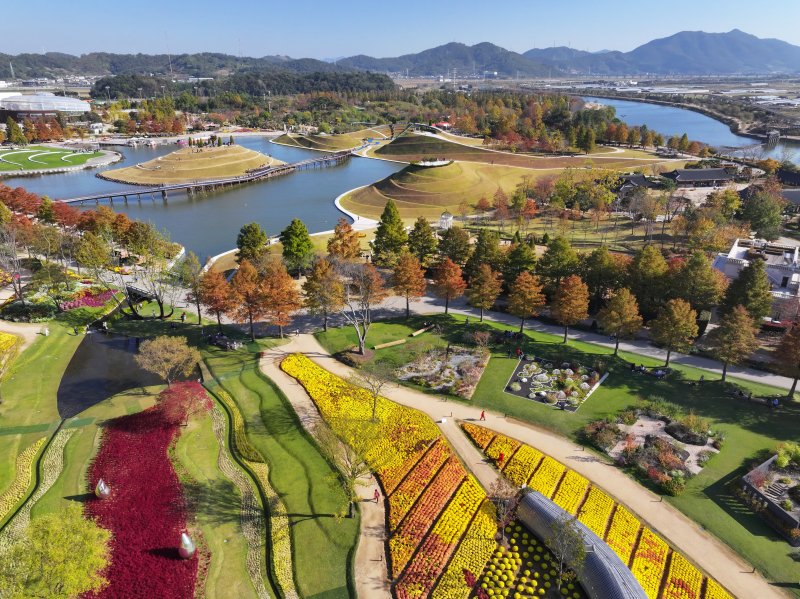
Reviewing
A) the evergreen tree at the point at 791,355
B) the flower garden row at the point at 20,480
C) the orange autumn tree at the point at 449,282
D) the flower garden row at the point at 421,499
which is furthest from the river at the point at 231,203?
the evergreen tree at the point at 791,355

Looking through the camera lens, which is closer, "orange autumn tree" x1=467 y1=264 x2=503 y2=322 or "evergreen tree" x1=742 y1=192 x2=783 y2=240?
"orange autumn tree" x1=467 y1=264 x2=503 y2=322

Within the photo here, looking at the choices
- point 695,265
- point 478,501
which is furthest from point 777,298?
point 478,501

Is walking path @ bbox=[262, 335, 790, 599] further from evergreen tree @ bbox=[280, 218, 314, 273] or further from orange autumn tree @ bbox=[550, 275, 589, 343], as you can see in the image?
evergreen tree @ bbox=[280, 218, 314, 273]

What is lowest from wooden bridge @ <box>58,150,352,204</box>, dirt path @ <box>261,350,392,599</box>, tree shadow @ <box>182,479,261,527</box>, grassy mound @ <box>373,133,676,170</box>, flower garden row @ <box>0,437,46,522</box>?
dirt path @ <box>261,350,392,599</box>

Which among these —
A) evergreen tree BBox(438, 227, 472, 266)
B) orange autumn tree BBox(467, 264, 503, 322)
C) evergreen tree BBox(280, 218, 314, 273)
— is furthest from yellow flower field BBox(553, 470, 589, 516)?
evergreen tree BBox(280, 218, 314, 273)

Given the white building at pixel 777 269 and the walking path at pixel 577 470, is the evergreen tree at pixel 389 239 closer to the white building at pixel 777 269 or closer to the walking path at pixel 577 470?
the walking path at pixel 577 470

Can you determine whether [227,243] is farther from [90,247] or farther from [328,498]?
[328,498]

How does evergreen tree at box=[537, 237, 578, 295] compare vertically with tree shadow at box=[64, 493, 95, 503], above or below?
above
